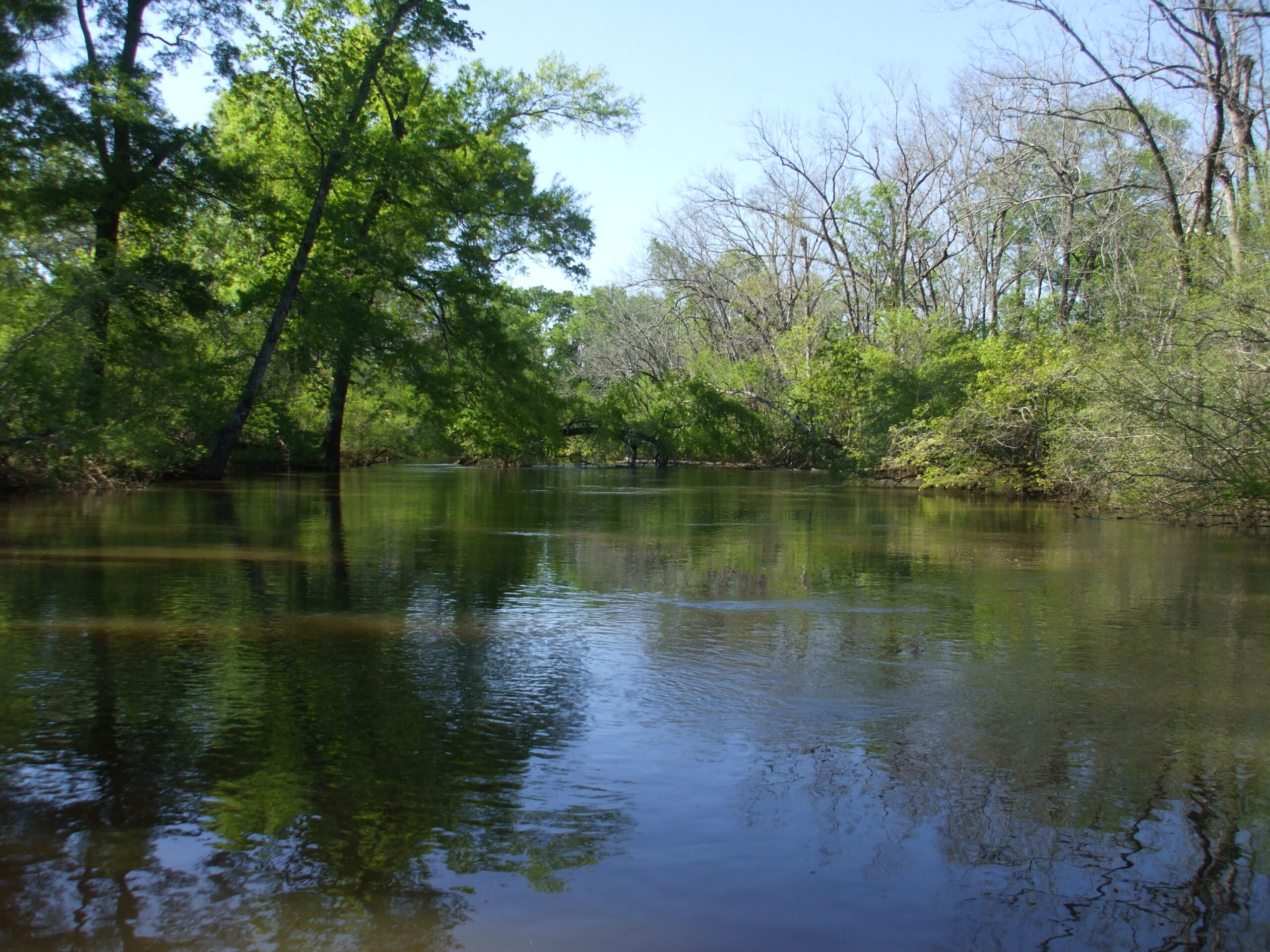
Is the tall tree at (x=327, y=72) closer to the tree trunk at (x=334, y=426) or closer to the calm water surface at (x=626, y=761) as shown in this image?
the tree trunk at (x=334, y=426)

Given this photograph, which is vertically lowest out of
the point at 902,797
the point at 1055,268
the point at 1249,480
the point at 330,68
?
the point at 902,797

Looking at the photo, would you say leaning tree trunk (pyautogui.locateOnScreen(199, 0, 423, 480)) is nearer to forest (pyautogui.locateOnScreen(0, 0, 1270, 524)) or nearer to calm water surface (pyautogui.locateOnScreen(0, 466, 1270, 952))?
forest (pyautogui.locateOnScreen(0, 0, 1270, 524))

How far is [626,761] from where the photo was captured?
471 cm

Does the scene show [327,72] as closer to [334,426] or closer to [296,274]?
[296,274]

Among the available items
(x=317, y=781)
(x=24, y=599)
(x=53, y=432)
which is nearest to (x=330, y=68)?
(x=53, y=432)

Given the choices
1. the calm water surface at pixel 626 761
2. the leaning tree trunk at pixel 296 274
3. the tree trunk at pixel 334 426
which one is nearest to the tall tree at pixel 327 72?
the leaning tree trunk at pixel 296 274

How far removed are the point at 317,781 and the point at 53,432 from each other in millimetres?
16351

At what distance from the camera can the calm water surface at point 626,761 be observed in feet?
10.8

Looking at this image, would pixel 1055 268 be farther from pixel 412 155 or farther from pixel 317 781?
pixel 317 781

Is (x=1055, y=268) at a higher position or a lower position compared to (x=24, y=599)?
higher

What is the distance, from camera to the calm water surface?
3.30m

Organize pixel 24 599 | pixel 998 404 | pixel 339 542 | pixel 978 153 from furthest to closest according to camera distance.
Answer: pixel 978 153 → pixel 998 404 → pixel 339 542 → pixel 24 599

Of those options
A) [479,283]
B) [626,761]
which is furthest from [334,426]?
[626,761]

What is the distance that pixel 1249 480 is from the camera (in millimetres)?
14086
